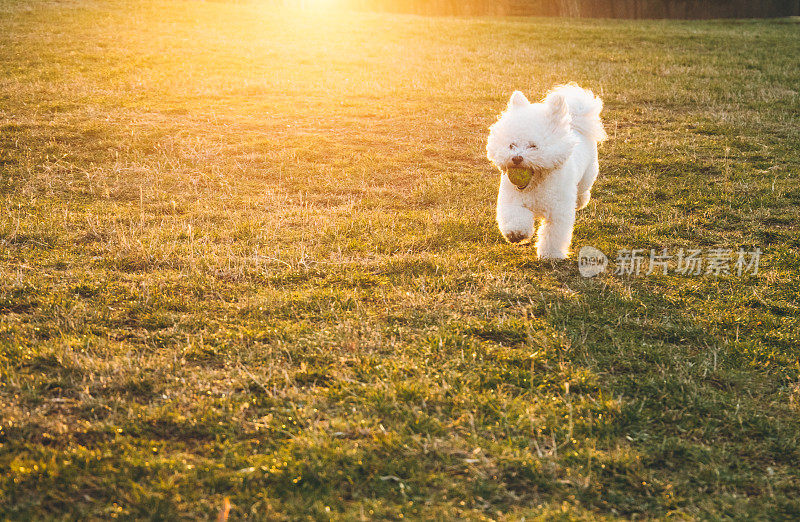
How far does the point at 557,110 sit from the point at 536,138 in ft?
1.03

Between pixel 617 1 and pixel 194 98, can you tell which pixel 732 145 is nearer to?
pixel 194 98

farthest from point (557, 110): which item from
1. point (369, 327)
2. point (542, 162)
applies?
point (369, 327)

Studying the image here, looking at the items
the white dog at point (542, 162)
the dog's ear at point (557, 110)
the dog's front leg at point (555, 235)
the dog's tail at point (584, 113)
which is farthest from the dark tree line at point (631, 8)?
the dog's ear at point (557, 110)

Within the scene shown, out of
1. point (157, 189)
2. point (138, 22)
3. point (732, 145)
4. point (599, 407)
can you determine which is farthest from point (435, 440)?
point (138, 22)

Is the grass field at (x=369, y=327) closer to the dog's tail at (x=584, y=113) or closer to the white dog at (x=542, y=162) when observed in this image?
the white dog at (x=542, y=162)

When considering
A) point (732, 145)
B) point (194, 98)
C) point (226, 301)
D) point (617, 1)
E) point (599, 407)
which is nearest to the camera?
point (599, 407)

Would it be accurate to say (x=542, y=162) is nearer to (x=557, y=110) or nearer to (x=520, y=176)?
(x=520, y=176)

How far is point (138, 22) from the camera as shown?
2205cm

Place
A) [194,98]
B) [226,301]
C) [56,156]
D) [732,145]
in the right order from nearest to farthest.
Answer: [226,301]
[56,156]
[732,145]
[194,98]

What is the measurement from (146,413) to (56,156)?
6873 mm

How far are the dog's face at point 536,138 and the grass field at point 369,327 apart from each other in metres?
1.04

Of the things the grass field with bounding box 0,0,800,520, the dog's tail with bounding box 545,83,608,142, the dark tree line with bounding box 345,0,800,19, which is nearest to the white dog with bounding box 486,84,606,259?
the dog's tail with bounding box 545,83,608,142

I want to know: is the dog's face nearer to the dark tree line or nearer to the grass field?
the grass field

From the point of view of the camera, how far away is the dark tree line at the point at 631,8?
33.6 m
